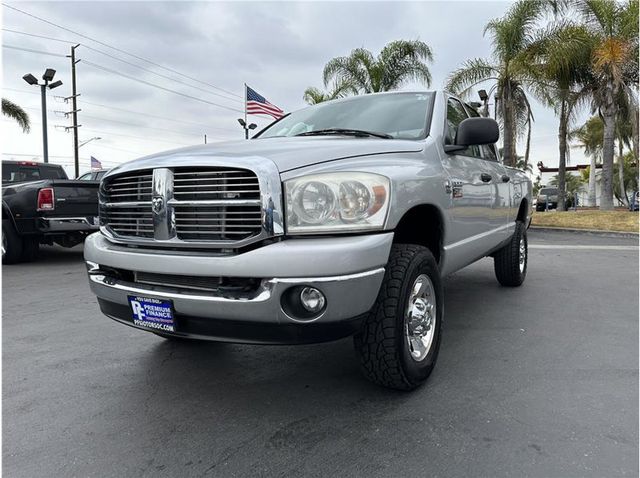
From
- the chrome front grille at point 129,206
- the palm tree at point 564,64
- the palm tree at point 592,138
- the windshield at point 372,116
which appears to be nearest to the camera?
the chrome front grille at point 129,206

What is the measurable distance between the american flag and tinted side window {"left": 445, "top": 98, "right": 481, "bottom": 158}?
13.5 metres

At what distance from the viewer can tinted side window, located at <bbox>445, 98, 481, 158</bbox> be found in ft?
11.9

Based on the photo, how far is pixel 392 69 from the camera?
64.0 ft

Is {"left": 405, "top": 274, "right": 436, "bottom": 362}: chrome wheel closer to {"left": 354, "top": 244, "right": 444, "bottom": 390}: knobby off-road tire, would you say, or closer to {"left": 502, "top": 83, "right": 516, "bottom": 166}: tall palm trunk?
{"left": 354, "top": 244, "right": 444, "bottom": 390}: knobby off-road tire

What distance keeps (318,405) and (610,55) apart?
15256 millimetres

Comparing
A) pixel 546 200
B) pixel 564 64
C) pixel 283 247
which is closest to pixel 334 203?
pixel 283 247

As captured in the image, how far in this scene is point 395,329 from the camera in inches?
97.0

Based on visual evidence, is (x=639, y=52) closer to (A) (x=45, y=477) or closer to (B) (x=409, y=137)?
(B) (x=409, y=137)

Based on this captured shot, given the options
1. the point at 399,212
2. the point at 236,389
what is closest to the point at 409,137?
the point at 399,212

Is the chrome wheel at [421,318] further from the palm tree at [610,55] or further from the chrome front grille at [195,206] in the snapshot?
the palm tree at [610,55]

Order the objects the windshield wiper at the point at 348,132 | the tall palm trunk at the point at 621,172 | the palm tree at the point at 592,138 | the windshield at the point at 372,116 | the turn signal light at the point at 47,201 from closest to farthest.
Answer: the windshield wiper at the point at 348,132 < the windshield at the point at 372,116 < the turn signal light at the point at 47,201 < the tall palm trunk at the point at 621,172 < the palm tree at the point at 592,138

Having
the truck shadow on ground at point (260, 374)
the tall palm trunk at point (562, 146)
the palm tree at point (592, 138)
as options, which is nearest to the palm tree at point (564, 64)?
the tall palm trunk at point (562, 146)

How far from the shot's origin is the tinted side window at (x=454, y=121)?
11.9ft

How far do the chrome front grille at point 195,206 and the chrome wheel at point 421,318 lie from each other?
3.25 ft
